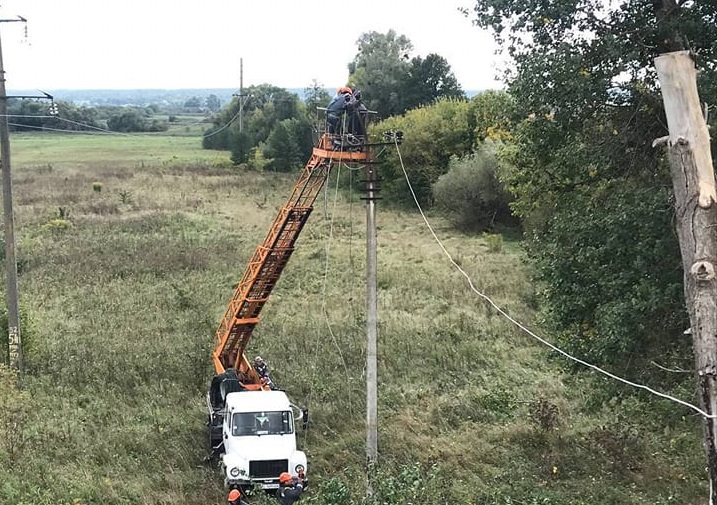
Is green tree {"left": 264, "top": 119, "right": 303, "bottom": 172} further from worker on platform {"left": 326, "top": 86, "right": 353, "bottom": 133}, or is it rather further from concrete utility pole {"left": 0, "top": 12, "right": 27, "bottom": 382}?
worker on platform {"left": 326, "top": 86, "right": 353, "bottom": 133}

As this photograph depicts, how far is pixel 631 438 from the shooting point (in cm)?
1495

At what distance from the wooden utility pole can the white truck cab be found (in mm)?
7959

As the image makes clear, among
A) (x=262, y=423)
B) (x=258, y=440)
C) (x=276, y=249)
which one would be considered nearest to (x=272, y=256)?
(x=276, y=249)

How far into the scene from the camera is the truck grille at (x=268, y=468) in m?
13.4

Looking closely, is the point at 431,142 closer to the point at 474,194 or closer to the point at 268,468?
the point at 474,194

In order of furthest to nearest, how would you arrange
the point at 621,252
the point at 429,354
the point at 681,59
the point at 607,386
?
the point at 429,354 < the point at 607,386 < the point at 621,252 < the point at 681,59

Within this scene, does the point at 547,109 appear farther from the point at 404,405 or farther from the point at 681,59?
the point at 404,405

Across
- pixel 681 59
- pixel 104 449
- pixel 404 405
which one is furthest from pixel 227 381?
pixel 681 59

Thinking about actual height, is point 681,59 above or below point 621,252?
above

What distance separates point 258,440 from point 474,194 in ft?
98.2

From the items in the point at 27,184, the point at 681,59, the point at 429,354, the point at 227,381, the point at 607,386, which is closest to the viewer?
the point at 681,59

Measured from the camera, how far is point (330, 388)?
60.2ft

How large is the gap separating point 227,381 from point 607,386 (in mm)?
7887

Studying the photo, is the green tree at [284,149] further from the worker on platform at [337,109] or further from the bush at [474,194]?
the worker on platform at [337,109]
